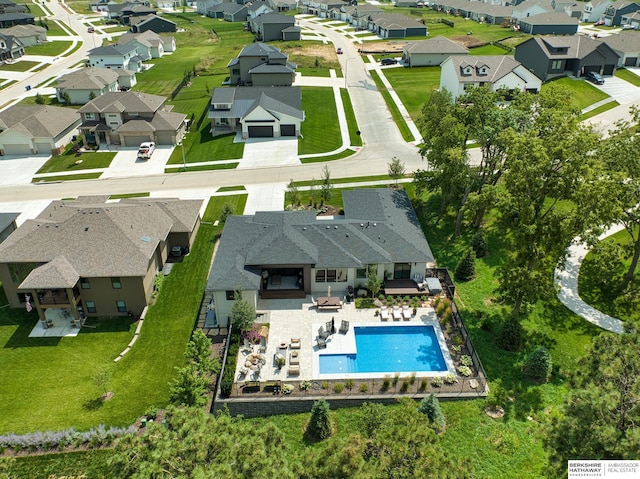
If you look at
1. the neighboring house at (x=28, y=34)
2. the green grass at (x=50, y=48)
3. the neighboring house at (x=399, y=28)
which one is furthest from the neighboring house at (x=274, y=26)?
the neighboring house at (x=28, y=34)

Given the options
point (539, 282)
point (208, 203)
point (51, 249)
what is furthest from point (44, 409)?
point (539, 282)

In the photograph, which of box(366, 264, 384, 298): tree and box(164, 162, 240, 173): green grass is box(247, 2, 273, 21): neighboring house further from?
box(366, 264, 384, 298): tree

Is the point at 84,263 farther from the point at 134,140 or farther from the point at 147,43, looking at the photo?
the point at 147,43

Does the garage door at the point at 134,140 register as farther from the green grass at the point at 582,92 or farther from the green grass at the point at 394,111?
the green grass at the point at 582,92

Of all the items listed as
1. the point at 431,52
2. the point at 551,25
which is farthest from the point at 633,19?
the point at 431,52

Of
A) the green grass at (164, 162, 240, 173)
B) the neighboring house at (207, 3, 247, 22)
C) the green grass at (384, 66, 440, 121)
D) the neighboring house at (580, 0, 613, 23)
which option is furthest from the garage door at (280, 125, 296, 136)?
the neighboring house at (580, 0, 613, 23)

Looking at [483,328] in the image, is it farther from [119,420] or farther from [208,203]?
[208,203]
